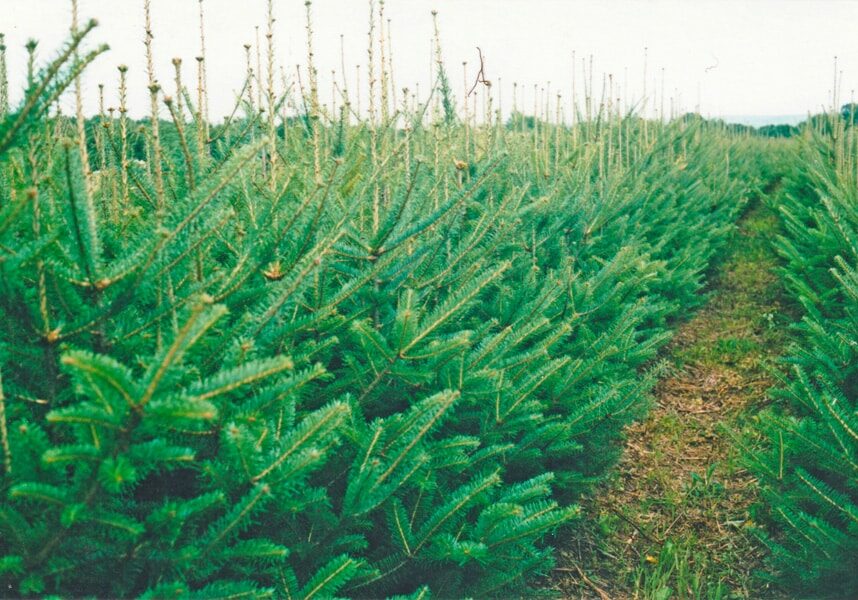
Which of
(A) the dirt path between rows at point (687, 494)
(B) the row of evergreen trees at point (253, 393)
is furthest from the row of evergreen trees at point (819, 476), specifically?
(B) the row of evergreen trees at point (253, 393)

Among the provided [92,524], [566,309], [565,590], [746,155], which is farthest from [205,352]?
[746,155]

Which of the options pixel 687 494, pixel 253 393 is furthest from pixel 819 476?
pixel 253 393

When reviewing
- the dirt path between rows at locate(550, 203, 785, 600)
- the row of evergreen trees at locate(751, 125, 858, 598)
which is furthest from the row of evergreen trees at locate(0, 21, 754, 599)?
the row of evergreen trees at locate(751, 125, 858, 598)

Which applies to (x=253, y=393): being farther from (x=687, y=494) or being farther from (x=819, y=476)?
(x=687, y=494)

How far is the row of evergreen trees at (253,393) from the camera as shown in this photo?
51.3 inches

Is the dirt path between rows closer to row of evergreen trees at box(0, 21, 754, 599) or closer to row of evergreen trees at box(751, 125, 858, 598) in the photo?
row of evergreen trees at box(751, 125, 858, 598)

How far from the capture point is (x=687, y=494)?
3.56 m

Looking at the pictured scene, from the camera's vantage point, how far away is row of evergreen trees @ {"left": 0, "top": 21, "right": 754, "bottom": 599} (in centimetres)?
130

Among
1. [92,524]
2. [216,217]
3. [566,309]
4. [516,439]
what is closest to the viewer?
[92,524]

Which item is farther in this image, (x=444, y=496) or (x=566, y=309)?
(x=566, y=309)

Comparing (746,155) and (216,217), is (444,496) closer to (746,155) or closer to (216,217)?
(216,217)

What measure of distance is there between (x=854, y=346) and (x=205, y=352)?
9.30ft

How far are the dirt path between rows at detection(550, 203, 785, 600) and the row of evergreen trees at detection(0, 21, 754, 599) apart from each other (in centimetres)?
34

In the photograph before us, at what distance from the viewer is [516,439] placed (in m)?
2.72
